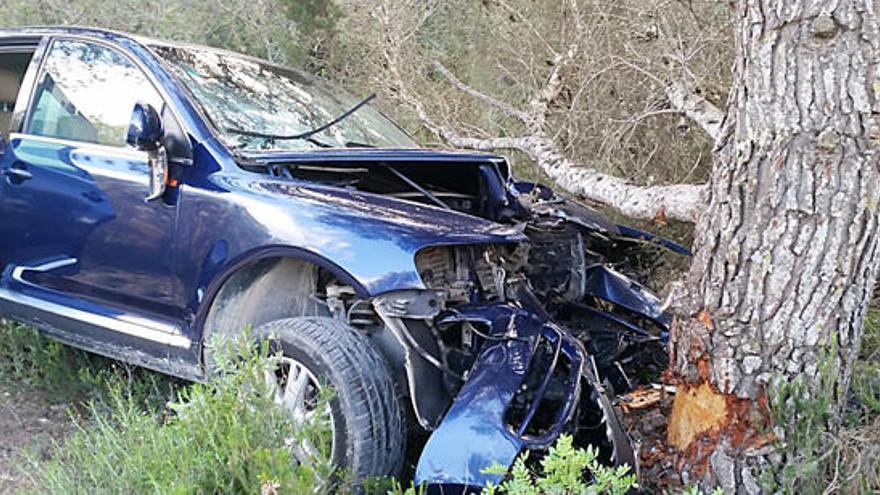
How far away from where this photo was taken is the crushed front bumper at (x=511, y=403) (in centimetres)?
243

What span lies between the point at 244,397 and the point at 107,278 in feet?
4.75

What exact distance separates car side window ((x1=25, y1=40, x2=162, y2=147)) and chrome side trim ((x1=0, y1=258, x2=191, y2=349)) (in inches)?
25.7

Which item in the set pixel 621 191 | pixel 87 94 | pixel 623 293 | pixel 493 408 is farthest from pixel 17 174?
pixel 621 191

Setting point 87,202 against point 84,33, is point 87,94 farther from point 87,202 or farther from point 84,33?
point 87,202

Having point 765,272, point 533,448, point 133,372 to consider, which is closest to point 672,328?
point 765,272

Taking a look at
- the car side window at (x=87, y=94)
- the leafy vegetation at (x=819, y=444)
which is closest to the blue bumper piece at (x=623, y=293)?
the leafy vegetation at (x=819, y=444)

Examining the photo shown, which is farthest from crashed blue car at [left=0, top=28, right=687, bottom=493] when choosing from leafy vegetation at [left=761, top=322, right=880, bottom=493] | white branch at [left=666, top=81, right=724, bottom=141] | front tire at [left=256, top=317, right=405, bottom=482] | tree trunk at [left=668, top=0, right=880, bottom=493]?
white branch at [left=666, top=81, right=724, bottom=141]

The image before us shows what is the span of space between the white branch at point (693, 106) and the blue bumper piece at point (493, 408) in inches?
87.9

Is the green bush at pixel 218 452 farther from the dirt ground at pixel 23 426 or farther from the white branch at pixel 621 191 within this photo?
the white branch at pixel 621 191

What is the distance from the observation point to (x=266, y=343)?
2.56 metres

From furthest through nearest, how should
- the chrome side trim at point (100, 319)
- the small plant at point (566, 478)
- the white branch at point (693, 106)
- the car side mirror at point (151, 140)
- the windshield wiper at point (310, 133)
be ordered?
1. the white branch at point (693, 106)
2. the windshield wiper at point (310, 133)
3. the chrome side trim at point (100, 319)
4. the car side mirror at point (151, 140)
5. the small plant at point (566, 478)

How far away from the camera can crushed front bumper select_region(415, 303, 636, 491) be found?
2.43 metres

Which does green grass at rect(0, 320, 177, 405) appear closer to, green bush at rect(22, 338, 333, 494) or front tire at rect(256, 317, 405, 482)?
green bush at rect(22, 338, 333, 494)

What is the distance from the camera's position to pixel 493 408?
99.3 inches
